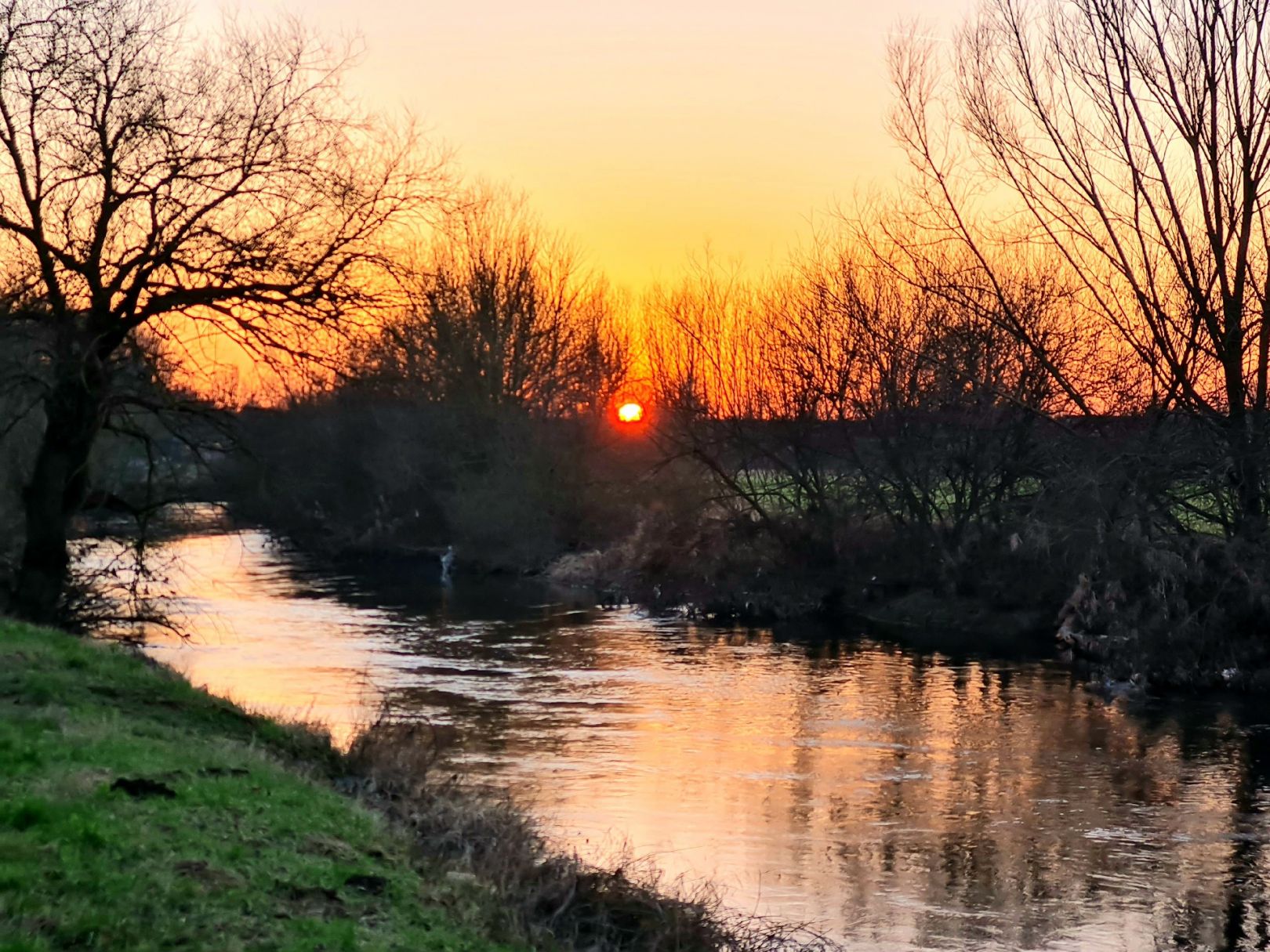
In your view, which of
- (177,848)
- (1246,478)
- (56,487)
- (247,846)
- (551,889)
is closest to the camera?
(177,848)

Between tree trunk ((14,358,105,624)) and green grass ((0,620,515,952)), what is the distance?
714cm

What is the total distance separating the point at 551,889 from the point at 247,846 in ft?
9.07

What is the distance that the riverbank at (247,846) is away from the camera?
21.5 ft

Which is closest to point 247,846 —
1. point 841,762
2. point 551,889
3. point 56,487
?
point 551,889

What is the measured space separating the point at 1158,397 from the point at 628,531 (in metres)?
21.4

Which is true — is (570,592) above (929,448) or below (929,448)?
below

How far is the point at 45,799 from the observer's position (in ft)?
25.5

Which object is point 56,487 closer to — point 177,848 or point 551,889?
point 551,889

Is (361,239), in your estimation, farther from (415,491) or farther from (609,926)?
(415,491)

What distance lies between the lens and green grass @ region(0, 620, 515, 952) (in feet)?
20.8

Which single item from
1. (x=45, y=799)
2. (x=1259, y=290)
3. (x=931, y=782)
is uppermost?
(x=1259, y=290)

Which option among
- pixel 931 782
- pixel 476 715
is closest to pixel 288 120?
pixel 476 715

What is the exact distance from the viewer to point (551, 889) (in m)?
10.1

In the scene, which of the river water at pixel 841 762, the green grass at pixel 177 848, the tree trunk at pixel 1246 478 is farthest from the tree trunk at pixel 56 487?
the tree trunk at pixel 1246 478
